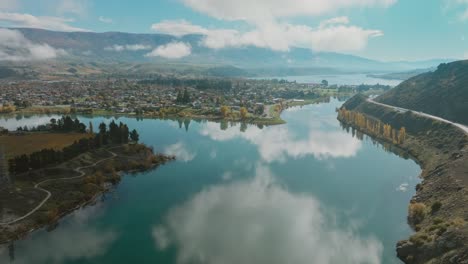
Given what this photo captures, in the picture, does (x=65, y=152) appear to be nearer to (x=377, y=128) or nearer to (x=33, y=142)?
(x=33, y=142)

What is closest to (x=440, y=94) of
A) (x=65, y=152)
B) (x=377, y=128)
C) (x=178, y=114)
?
(x=377, y=128)

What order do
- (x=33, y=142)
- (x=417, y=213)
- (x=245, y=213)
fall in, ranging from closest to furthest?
1. (x=417, y=213)
2. (x=245, y=213)
3. (x=33, y=142)

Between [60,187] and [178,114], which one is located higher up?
[178,114]

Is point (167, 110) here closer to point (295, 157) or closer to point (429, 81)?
point (295, 157)

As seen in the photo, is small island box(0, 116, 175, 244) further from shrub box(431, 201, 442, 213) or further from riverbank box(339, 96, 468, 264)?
shrub box(431, 201, 442, 213)

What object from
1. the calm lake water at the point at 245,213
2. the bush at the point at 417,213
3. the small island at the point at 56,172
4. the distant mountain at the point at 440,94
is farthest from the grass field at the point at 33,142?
the distant mountain at the point at 440,94

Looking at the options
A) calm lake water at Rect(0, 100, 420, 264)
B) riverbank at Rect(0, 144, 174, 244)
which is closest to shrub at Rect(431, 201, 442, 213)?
calm lake water at Rect(0, 100, 420, 264)
